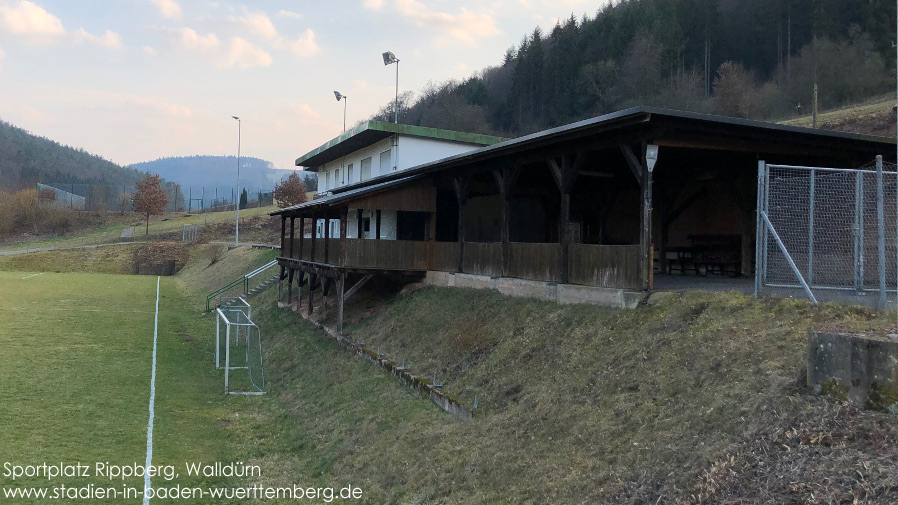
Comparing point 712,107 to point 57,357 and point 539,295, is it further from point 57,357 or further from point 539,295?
point 57,357

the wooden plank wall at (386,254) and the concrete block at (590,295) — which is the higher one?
the wooden plank wall at (386,254)

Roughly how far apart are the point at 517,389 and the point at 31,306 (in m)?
30.2

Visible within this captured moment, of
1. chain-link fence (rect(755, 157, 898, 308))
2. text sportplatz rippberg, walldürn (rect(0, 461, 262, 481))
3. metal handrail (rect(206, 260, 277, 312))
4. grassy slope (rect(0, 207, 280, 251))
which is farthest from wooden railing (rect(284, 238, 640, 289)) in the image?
grassy slope (rect(0, 207, 280, 251))

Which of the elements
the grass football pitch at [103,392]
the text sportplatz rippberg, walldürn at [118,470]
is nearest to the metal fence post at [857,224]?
the text sportplatz rippberg, walldürn at [118,470]

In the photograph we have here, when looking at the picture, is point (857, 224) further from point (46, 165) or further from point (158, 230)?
point (46, 165)

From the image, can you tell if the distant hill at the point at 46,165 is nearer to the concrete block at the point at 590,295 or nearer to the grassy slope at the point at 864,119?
the grassy slope at the point at 864,119

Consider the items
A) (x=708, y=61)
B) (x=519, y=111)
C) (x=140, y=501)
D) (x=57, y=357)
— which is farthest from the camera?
(x=519, y=111)

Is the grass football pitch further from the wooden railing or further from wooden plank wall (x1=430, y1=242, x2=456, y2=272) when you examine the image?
wooden plank wall (x1=430, y1=242, x2=456, y2=272)

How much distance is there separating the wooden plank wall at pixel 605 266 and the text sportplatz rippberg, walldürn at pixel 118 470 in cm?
747

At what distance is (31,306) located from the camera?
105ft

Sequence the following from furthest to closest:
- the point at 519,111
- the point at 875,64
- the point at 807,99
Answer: the point at 519,111
the point at 807,99
the point at 875,64

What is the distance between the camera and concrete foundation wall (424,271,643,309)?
12.2 m

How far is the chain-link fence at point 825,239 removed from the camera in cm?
943

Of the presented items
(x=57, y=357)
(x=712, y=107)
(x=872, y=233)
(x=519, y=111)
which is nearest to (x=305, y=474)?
(x=872, y=233)
